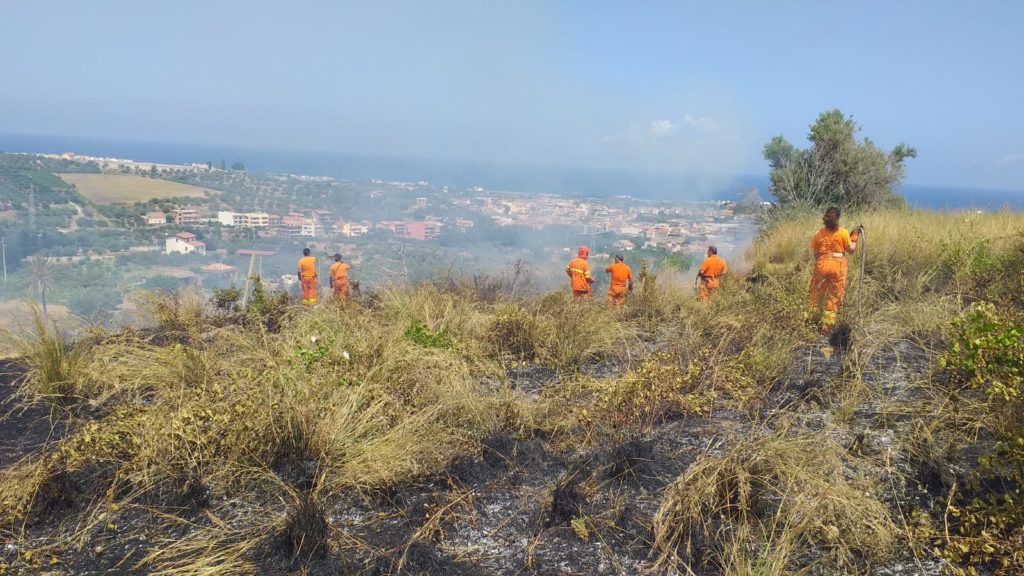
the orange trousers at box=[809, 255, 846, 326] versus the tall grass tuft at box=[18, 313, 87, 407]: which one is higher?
the orange trousers at box=[809, 255, 846, 326]

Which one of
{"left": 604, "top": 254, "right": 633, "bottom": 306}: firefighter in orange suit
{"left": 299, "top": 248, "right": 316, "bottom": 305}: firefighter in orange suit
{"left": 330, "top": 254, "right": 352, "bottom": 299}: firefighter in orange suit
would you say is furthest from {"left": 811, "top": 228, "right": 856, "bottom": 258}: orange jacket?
{"left": 299, "top": 248, "right": 316, "bottom": 305}: firefighter in orange suit

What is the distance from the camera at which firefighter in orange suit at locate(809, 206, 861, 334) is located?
22.9ft

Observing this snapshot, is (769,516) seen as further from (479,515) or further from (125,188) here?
(125,188)

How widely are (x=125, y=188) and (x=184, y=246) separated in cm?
2271

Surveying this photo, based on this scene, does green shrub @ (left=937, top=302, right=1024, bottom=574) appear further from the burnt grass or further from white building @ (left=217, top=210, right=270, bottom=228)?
white building @ (left=217, top=210, right=270, bottom=228)

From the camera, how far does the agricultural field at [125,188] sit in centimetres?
4888

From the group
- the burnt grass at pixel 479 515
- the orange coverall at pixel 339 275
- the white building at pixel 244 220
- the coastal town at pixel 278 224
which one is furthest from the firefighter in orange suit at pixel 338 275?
the white building at pixel 244 220

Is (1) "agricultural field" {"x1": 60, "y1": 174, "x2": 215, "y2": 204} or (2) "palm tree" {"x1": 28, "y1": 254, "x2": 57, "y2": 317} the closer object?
(2) "palm tree" {"x1": 28, "y1": 254, "x2": 57, "y2": 317}

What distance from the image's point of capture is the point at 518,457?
3701 millimetres

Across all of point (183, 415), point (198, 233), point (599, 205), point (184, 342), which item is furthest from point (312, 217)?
point (183, 415)

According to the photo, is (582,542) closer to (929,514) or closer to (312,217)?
(929,514)

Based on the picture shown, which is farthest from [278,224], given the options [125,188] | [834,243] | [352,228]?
[834,243]

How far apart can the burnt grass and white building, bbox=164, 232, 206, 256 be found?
3538cm

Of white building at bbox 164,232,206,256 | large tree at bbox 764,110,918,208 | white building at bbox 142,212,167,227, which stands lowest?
white building at bbox 164,232,206,256
